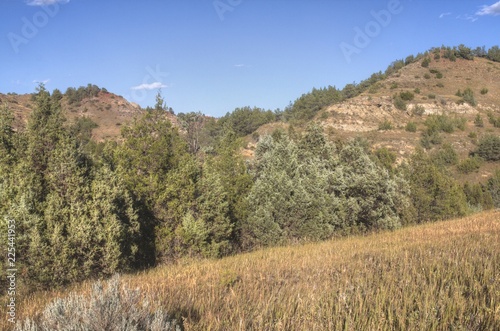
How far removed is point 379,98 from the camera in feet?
210

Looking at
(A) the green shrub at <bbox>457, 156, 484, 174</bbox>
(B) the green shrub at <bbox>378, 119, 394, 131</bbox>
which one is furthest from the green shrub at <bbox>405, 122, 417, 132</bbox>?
(A) the green shrub at <bbox>457, 156, 484, 174</bbox>

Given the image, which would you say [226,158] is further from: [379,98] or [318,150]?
[379,98]

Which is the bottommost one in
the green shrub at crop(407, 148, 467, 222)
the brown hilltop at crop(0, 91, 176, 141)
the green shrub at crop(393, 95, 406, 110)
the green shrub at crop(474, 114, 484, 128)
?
the green shrub at crop(407, 148, 467, 222)

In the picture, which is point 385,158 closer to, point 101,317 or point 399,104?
point 399,104

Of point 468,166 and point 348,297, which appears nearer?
point 348,297

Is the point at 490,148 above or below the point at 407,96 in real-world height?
below

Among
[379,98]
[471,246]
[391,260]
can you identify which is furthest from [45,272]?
[379,98]

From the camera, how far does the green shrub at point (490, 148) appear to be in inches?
1841

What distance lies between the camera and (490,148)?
154 ft

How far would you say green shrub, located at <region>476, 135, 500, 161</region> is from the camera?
46.8 meters

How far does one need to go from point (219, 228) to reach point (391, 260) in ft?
20.8

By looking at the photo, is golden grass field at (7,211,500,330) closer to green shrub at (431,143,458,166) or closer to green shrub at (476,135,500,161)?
green shrub at (431,143,458,166)

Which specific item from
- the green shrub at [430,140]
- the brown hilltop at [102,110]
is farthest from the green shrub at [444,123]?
the brown hilltop at [102,110]

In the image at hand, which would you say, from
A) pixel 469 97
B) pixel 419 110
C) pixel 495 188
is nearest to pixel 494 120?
pixel 469 97
